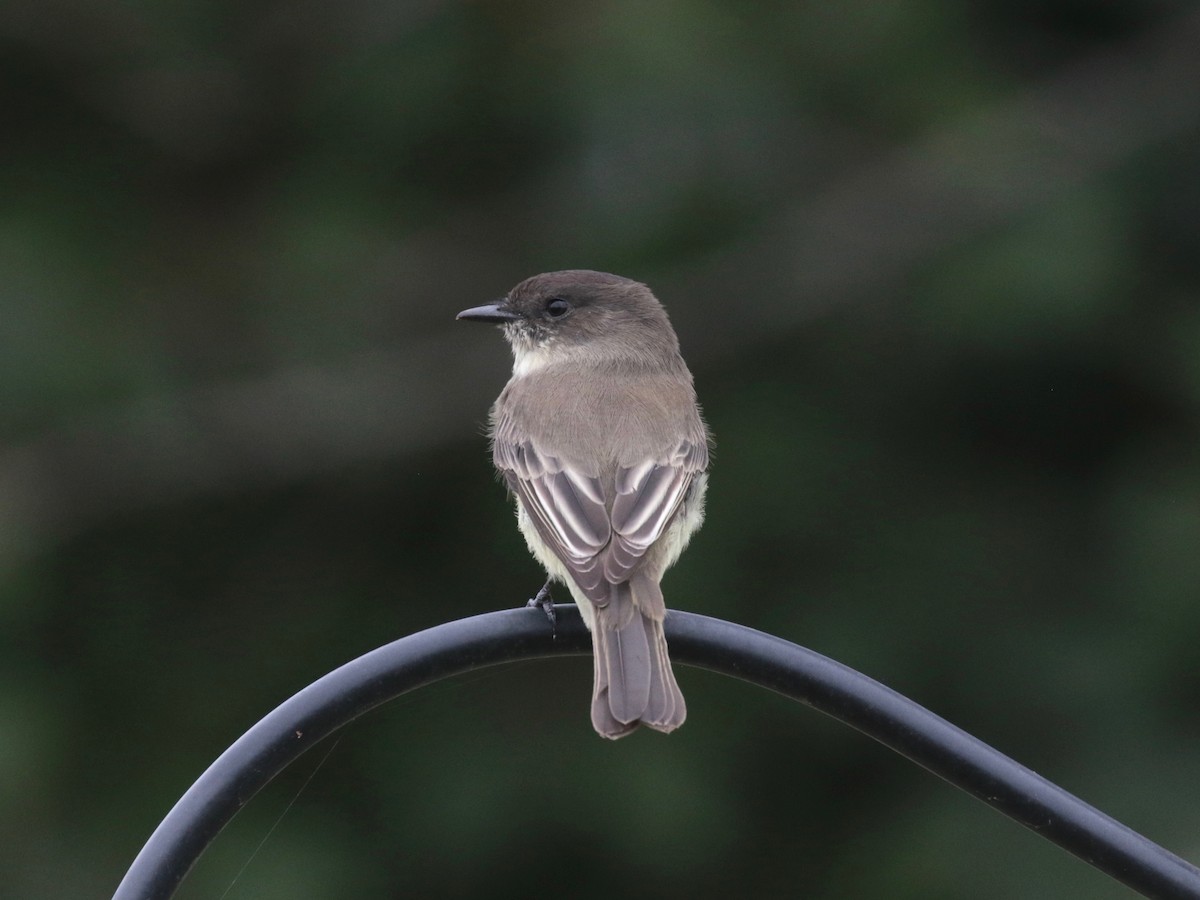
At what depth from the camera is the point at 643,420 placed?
4.66 m

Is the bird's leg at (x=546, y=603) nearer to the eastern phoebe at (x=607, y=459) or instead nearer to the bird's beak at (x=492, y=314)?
the eastern phoebe at (x=607, y=459)

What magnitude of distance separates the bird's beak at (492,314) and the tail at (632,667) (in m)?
1.97

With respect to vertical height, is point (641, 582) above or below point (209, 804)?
above

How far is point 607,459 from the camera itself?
4391 millimetres

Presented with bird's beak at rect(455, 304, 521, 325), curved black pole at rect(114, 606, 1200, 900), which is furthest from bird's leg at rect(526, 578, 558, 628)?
bird's beak at rect(455, 304, 521, 325)

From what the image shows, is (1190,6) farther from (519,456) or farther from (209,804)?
(209,804)

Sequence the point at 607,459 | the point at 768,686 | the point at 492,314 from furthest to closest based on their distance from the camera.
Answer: the point at 492,314 < the point at 607,459 < the point at 768,686

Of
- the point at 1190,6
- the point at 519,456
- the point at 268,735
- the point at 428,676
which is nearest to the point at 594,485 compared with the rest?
the point at 519,456

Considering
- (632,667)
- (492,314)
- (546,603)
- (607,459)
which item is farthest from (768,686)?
(492,314)

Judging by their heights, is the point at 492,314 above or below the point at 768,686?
above

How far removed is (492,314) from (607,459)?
1404 millimetres

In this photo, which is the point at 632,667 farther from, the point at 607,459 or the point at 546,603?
the point at 607,459

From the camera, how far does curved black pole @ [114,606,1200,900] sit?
2734 millimetres

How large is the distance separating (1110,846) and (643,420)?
221cm
